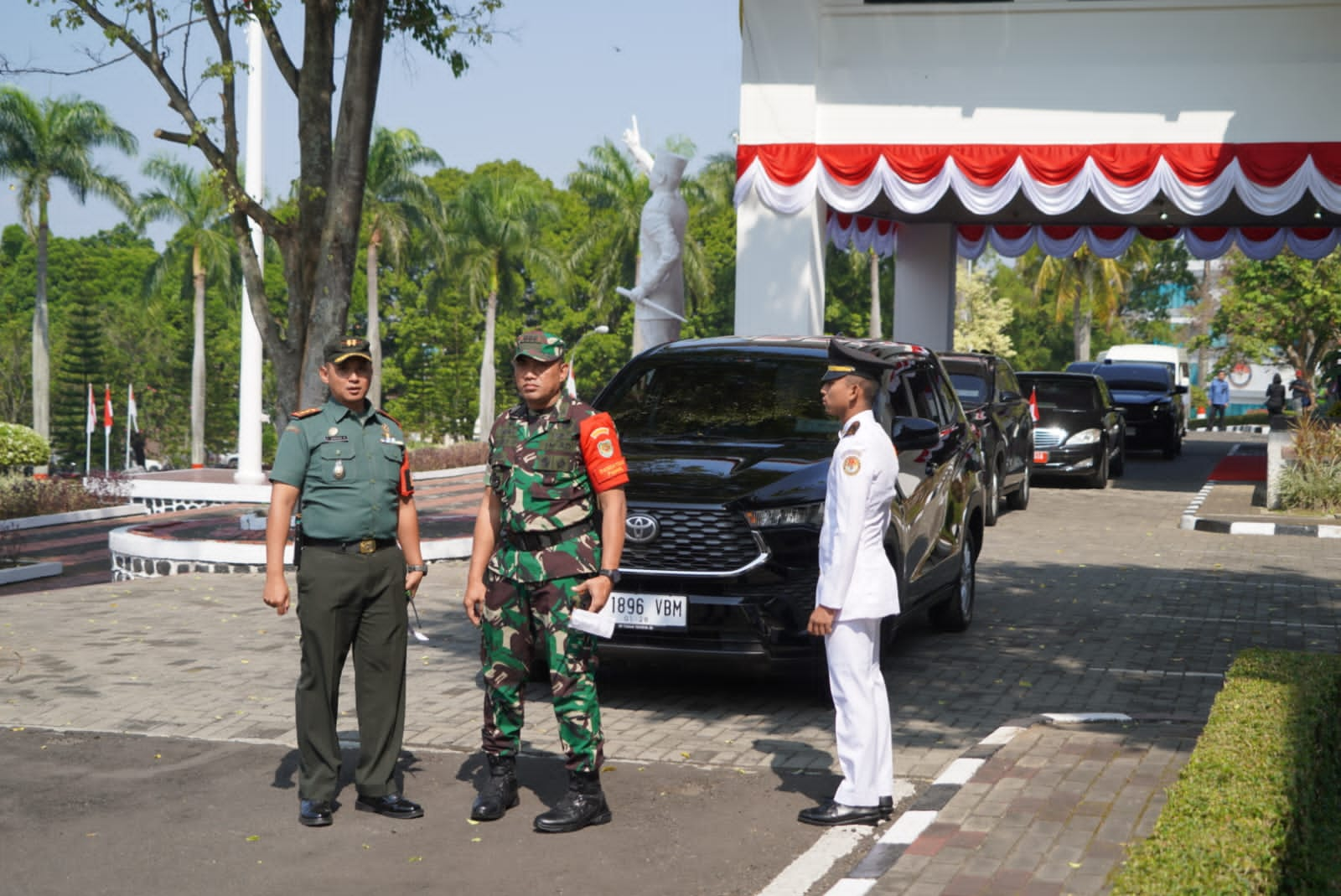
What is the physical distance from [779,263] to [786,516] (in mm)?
14200

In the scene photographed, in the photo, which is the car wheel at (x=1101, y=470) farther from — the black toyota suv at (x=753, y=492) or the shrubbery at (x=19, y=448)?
the shrubbery at (x=19, y=448)

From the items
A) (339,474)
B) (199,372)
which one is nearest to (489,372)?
(199,372)

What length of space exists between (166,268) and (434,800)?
193 feet

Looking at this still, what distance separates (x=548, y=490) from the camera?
5914 millimetres

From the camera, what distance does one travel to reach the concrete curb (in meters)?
16.6

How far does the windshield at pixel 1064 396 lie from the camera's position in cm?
2253

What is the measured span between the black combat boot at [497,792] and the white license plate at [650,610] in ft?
5.31

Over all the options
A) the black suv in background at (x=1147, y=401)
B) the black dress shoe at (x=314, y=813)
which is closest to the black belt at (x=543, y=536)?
the black dress shoe at (x=314, y=813)

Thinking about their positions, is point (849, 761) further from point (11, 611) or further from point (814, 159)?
point (814, 159)

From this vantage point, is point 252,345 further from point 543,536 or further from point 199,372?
point 199,372

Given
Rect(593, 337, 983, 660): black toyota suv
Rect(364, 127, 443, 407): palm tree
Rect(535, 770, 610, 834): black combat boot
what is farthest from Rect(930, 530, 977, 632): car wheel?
Rect(364, 127, 443, 407): palm tree

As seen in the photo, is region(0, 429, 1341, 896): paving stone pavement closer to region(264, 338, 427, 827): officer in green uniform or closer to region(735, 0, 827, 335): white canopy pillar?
region(264, 338, 427, 827): officer in green uniform

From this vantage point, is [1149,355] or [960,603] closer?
[960,603]

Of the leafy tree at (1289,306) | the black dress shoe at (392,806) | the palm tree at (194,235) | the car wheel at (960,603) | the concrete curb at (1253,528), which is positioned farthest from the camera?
the palm tree at (194,235)
